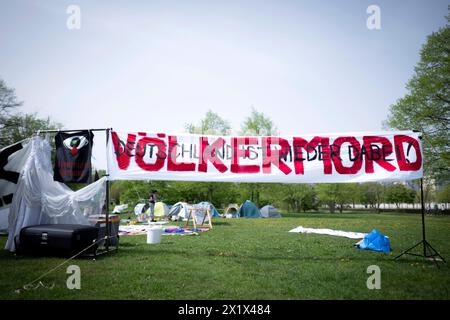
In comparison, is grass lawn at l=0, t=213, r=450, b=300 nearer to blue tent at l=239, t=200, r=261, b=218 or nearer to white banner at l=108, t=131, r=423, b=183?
white banner at l=108, t=131, r=423, b=183

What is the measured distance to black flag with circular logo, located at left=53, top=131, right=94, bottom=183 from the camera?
7770mm

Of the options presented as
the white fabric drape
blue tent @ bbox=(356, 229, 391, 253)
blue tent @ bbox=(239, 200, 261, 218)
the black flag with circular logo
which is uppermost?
the black flag with circular logo

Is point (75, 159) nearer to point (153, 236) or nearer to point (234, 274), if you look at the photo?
point (153, 236)

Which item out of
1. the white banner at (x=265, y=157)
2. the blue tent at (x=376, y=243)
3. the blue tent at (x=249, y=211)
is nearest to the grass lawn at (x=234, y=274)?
the blue tent at (x=376, y=243)

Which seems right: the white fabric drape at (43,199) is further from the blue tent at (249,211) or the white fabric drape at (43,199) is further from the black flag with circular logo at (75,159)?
the blue tent at (249,211)

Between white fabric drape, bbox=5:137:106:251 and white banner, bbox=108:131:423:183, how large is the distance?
1.75 m

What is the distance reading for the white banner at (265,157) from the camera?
7.46 meters

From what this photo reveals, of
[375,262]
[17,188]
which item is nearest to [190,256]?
[375,262]

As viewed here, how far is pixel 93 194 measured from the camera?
860 cm

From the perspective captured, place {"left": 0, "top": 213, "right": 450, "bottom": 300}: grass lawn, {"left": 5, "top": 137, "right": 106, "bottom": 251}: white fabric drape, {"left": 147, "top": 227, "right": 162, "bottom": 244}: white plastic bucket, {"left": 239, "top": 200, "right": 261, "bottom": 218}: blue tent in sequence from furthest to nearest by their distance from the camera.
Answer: {"left": 239, "top": 200, "right": 261, "bottom": 218}: blue tent
{"left": 147, "top": 227, "right": 162, "bottom": 244}: white plastic bucket
{"left": 5, "top": 137, "right": 106, "bottom": 251}: white fabric drape
{"left": 0, "top": 213, "right": 450, "bottom": 300}: grass lawn

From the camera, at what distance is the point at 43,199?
8.18 metres

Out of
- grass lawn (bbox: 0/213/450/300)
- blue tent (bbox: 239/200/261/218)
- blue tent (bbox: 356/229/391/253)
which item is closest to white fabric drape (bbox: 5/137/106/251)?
grass lawn (bbox: 0/213/450/300)

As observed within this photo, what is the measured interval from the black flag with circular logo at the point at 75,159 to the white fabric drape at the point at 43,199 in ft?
2.61
